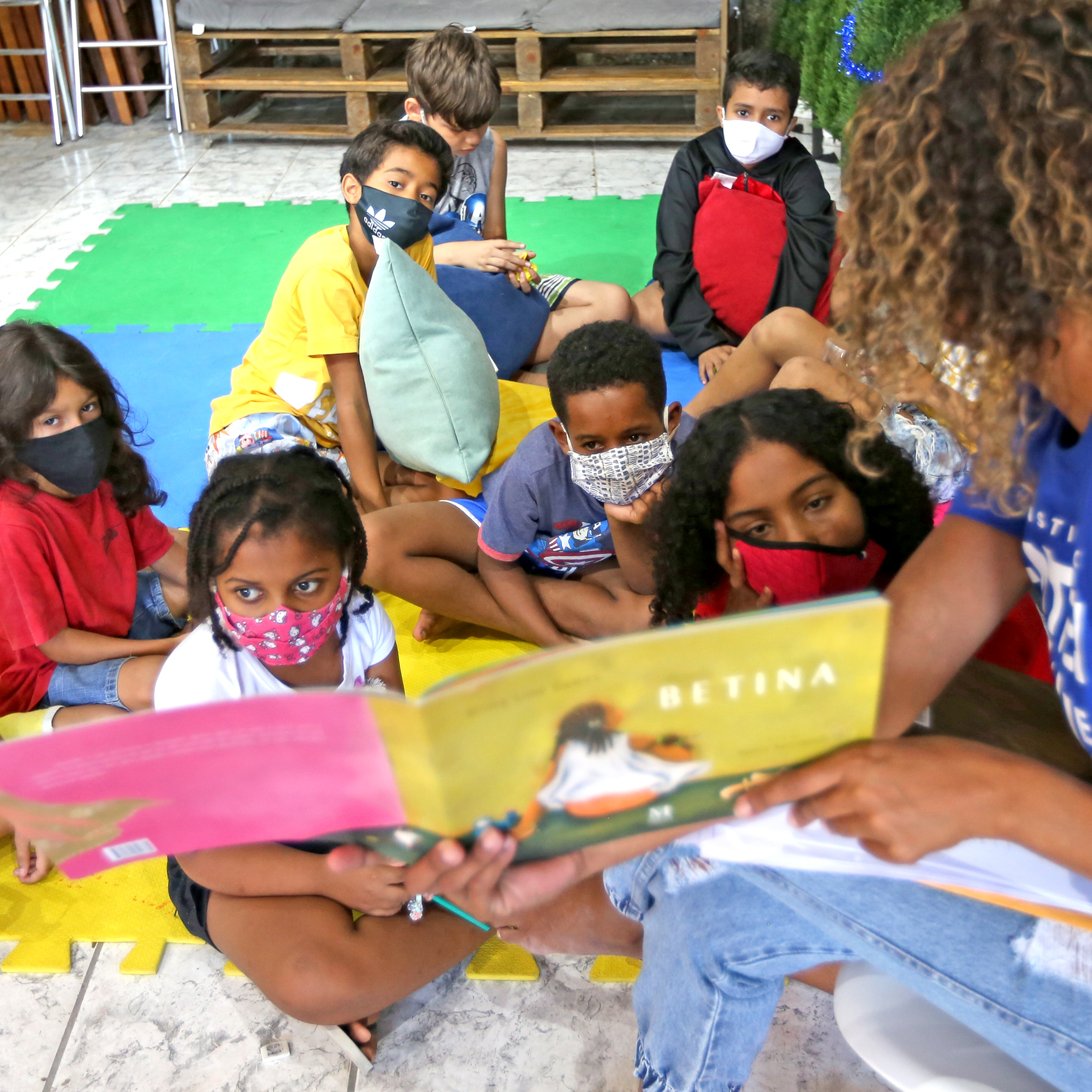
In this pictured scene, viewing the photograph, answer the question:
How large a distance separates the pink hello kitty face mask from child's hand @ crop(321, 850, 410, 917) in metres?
0.28

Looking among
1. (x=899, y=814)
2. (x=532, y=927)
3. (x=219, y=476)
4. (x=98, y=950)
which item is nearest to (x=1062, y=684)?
(x=899, y=814)

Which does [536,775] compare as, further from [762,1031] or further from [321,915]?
[321,915]

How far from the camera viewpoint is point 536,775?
31.5 inches

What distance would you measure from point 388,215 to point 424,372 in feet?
1.20

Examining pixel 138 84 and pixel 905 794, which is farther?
pixel 138 84

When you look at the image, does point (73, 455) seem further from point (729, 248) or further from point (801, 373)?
point (729, 248)

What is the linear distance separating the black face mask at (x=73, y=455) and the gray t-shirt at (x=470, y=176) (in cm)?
155

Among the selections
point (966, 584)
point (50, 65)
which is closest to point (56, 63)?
point (50, 65)

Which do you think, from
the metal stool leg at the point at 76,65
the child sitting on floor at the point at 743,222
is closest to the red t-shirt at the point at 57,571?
the child sitting on floor at the point at 743,222

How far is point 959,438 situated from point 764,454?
0.43 meters

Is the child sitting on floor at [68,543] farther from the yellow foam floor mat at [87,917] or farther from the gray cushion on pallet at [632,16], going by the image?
the gray cushion on pallet at [632,16]

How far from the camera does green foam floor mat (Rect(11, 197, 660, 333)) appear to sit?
323 centimetres

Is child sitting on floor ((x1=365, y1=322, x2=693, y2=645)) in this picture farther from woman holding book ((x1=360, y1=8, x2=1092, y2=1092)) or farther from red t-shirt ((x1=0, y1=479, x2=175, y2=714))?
woman holding book ((x1=360, y1=8, x2=1092, y2=1092))

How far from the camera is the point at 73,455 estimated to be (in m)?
1.67
